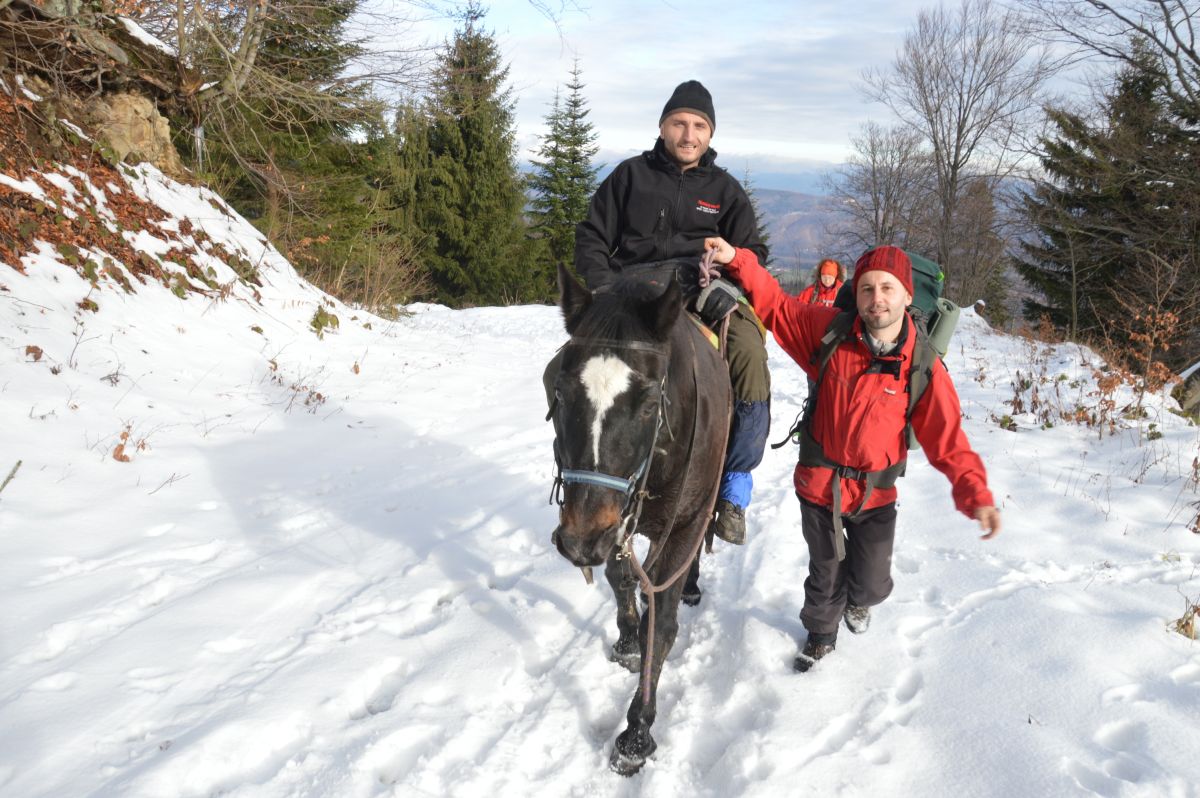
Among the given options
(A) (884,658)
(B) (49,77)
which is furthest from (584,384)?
(B) (49,77)

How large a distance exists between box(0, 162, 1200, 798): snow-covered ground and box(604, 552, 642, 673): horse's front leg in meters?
0.08

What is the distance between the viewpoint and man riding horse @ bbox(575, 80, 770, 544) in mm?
3424

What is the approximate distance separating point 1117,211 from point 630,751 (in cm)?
A: 2296

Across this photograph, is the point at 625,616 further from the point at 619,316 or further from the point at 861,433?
the point at 619,316

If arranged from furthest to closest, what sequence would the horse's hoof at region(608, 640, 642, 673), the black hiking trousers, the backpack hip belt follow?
1. the horse's hoof at region(608, 640, 642, 673)
2. the black hiking trousers
3. the backpack hip belt

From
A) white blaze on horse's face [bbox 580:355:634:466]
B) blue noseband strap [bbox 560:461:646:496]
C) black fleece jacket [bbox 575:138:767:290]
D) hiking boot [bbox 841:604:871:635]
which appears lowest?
hiking boot [bbox 841:604:871:635]

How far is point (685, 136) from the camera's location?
141 inches

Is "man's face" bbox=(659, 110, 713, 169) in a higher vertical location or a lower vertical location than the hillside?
higher

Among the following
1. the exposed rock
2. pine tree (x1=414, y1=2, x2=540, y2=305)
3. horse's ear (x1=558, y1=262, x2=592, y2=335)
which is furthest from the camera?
pine tree (x1=414, y1=2, x2=540, y2=305)

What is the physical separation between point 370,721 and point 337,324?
8.28 meters

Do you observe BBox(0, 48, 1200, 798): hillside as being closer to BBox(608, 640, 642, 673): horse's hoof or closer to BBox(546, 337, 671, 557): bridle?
BBox(608, 640, 642, 673): horse's hoof

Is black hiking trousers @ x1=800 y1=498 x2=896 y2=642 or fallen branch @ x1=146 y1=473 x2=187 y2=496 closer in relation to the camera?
black hiking trousers @ x1=800 y1=498 x2=896 y2=642

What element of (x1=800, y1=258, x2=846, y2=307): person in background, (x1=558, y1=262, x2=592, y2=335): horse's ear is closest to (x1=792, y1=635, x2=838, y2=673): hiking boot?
(x1=558, y1=262, x2=592, y2=335): horse's ear

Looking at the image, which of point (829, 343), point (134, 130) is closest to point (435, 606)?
point (829, 343)
